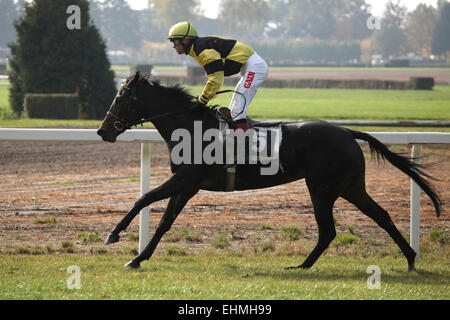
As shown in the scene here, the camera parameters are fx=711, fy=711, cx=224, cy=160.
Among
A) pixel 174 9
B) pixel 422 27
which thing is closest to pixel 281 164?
pixel 174 9

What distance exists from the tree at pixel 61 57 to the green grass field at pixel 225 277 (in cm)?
1342

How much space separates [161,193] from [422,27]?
106226 mm

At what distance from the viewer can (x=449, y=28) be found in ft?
329

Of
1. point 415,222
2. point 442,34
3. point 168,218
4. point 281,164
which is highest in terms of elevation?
point 442,34

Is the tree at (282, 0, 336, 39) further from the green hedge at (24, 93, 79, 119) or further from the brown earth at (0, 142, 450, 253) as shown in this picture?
the brown earth at (0, 142, 450, 253)

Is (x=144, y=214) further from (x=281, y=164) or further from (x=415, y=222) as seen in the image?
(x=415, y=222)

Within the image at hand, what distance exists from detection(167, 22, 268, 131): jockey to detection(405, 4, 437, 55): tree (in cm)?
10348

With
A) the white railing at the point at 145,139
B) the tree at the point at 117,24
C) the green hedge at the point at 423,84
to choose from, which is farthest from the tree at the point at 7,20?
the white railing at the point at 145,139

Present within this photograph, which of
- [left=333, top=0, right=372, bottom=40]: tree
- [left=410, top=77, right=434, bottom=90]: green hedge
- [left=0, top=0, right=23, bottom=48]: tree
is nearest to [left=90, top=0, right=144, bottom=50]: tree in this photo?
[left=0, top=0, right=23, bottom=48]: tree

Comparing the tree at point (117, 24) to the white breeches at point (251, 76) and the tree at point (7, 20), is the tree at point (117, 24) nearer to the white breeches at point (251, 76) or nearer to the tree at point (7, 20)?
the tree at point (7, 20)

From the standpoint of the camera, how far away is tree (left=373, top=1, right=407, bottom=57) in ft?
365

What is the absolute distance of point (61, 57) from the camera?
1872cm

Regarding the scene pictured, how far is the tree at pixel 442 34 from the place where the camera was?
328 feet

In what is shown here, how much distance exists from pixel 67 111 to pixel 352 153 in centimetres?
1481
